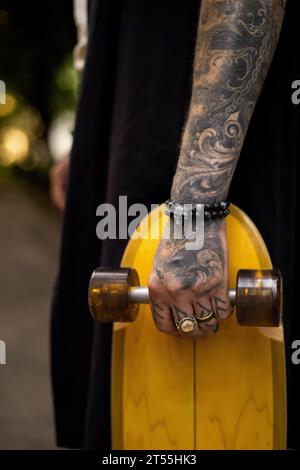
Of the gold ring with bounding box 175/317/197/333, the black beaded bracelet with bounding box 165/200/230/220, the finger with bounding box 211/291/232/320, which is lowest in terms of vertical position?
the gold ring with bounding box 175/317/197/333

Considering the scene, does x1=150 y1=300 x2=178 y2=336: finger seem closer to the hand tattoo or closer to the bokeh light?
the hand tattoo

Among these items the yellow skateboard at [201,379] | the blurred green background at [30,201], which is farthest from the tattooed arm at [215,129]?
the blurred green background at [30,201]

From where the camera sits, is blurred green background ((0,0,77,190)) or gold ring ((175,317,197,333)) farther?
blurred green background ((0,0,77,190))

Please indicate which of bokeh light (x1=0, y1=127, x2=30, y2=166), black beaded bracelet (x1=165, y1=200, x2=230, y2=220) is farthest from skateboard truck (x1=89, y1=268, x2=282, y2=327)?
bokeh light (x1=0, y1=127, x2=30, y2=166)

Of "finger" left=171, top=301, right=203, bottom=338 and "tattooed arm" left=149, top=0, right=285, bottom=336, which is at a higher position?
"tattooed arm" left=149, top=0, right=285, bottom=336

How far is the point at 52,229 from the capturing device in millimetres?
5570

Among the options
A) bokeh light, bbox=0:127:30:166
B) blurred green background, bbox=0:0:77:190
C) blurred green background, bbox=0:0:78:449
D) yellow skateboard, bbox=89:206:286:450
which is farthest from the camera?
bokeh light, bbox=0:127:30:166

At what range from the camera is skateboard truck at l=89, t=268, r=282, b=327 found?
1031 millimetres

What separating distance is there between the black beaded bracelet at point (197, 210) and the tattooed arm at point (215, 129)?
12 millimetres

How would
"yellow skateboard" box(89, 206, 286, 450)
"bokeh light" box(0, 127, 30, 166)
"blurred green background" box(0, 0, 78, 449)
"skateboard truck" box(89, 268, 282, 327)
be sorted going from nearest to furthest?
"skateboard truck" box(89, 268, 282, 327)
"yellow skateboard" box(89, 206, 286, 450)
"blurred green background" box(0, 0, 78, 449)
"bokeh light" box(0, 127, 30, 166)

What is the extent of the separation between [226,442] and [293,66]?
2.66 feet

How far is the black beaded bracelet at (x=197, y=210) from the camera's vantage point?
3.51 feet

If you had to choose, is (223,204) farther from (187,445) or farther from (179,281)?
(187,445)

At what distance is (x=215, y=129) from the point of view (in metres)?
1.08
